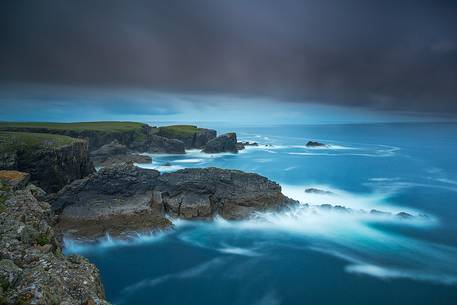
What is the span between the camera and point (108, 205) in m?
28.6

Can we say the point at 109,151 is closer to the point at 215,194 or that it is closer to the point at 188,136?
the point at 188,136

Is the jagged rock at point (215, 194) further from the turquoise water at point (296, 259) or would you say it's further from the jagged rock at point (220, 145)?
the jagged rock at point (220, 145)

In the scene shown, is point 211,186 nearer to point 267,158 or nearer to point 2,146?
point 2,146

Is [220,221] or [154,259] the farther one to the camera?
[220,221]

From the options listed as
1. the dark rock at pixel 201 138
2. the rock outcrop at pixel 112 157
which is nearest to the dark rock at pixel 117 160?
the rock outcrop at pixel 112 157

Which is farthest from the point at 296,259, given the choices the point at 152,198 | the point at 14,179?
the point at 14,179

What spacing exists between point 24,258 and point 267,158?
77.4 meters

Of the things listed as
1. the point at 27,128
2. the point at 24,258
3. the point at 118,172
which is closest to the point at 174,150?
the point at 27,128

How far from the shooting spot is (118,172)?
32.7 meters

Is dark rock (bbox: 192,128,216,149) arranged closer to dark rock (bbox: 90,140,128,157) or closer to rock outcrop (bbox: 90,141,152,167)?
rock outcrop (bbox: 90,141,152,167)

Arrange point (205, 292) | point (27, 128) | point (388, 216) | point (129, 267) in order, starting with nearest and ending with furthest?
point (205, 292), point (129, 267), point (388, 216), point (27, 128)

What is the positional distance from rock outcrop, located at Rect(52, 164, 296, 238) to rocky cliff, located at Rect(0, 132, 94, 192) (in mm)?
4009

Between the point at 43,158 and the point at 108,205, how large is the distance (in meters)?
10.1

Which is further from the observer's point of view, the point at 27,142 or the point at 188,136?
the point at 188,136
